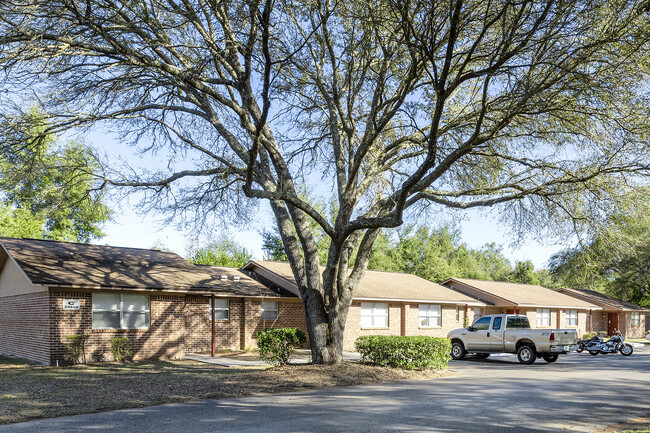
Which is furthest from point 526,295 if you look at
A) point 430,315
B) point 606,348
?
point 606,348

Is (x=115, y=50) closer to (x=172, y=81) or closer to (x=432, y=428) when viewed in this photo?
(x=172, y=81)

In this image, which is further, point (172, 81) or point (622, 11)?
point (172, 81)

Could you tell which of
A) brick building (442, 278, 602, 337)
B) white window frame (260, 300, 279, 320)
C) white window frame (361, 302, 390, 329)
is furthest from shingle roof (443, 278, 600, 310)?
white window frame (260, 300, 279, 320)

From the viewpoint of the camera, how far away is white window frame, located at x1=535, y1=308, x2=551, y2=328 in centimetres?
3922

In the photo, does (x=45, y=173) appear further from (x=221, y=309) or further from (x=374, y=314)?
(x=374, y=314)

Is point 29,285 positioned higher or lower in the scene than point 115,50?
lower

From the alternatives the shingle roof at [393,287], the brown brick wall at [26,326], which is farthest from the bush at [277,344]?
the shingle roof at [393,287]

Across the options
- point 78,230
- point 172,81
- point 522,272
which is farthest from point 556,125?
point 522,272

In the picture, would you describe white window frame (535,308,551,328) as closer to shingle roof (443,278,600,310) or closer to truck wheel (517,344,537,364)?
shingle roof (443,278,600,310)

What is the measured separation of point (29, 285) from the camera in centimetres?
2034

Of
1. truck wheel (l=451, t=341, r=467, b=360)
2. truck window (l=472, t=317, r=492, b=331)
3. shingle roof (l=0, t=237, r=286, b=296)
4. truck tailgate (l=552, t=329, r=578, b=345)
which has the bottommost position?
truck wheel (l=451, t=341, r=467, b=360)

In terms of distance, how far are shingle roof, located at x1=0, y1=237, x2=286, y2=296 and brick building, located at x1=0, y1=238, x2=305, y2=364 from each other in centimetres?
4

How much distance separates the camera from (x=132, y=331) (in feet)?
68.8

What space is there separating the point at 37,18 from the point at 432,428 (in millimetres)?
11238
